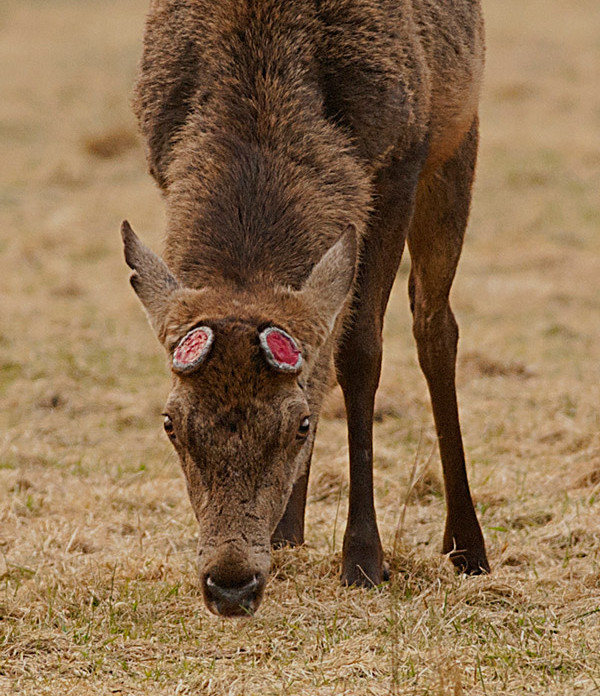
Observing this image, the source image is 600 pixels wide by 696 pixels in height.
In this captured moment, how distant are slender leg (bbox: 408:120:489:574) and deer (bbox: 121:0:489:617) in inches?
2.9

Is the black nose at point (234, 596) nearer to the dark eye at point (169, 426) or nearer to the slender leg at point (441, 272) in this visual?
the dark eye at point (169, 426)

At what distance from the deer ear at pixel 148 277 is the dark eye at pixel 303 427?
686 millimetres

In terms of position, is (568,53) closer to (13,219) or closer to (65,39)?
(65,39)

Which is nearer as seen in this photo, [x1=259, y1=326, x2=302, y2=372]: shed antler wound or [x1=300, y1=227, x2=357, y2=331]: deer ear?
[x1=259, y1=326, x2=302, y2=372]: shed antler wound

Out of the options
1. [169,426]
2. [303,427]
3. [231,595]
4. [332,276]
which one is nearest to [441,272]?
[332,276]

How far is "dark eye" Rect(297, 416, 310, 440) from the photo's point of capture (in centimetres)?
473

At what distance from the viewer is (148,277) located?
4.86 m

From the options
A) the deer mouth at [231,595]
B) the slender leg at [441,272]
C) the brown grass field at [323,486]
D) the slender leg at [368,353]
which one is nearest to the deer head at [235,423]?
the deer mouth at [231,595]

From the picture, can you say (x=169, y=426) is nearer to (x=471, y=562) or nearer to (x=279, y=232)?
(x=279, y=232)

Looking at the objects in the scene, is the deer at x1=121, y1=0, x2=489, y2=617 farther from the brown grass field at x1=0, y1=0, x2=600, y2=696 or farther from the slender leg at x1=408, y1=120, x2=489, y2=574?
the brown grass field at x1=0, y1=0, x2=600, y2=696

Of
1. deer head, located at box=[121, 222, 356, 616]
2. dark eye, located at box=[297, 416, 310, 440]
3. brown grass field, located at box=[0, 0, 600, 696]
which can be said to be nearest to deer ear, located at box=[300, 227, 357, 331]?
deer head, located at box=[121, 222, 356, 616]

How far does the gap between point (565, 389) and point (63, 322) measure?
4643mm

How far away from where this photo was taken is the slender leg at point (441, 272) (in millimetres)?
6719

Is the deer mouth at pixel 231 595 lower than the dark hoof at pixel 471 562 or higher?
higher
